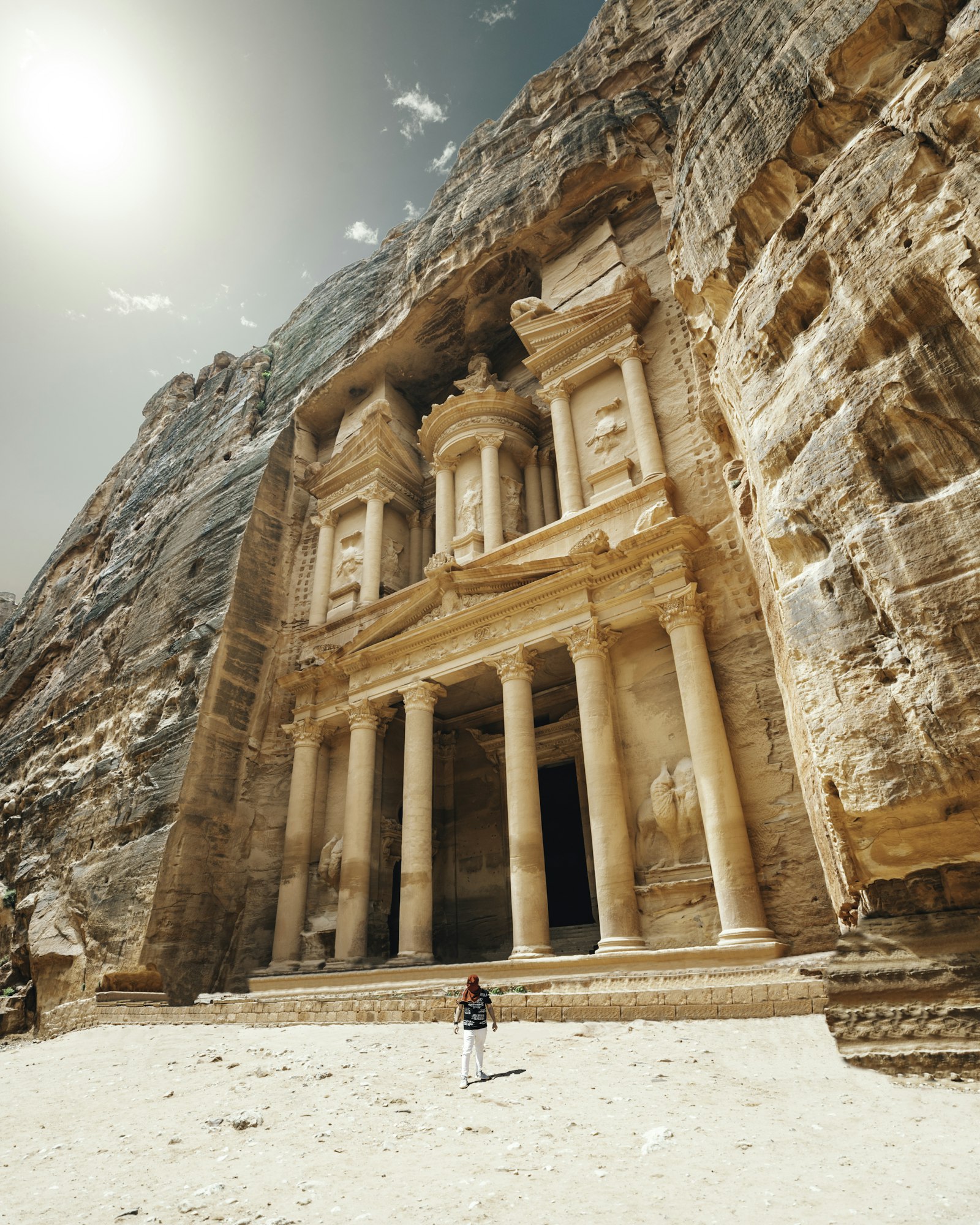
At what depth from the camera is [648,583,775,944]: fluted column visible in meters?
10.1

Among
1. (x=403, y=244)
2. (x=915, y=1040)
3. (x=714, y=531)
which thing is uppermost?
(x=403, y=244)

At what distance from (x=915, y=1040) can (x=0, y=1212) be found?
624 cm

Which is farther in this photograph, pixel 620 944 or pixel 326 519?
pixel 326 519

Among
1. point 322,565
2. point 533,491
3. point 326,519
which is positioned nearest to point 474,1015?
point 533,491

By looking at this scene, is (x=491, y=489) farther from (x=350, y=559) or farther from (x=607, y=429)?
(x=350, y=559)

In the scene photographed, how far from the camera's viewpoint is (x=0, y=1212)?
4.27 m

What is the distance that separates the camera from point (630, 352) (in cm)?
1650

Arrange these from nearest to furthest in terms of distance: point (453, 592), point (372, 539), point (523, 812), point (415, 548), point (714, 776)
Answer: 1. point (714, 776)
2. point (523, 812)
3. point (453, 592)
4. point (372, 539)
5. point (415, 548)

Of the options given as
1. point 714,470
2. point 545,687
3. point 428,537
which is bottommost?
point 545,687

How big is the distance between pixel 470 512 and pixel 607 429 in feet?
13.7

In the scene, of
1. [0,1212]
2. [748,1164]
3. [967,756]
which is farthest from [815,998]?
[0,1212]

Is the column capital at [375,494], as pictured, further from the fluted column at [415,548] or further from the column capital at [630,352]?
the column capital at [630,352]

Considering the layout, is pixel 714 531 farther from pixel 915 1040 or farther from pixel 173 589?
pixel 173 589

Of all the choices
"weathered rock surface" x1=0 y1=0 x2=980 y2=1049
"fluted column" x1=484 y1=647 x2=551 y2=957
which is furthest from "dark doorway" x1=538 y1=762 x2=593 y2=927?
"weathered rock surface" x1=0 y1=0 x2=980 y2=1049
